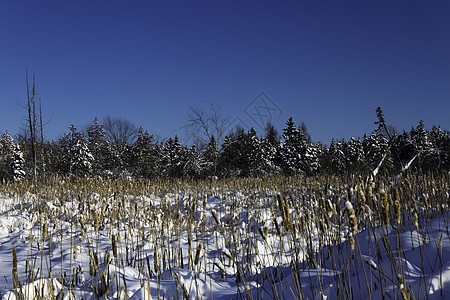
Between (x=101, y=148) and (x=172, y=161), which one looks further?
(x=101, y=148)

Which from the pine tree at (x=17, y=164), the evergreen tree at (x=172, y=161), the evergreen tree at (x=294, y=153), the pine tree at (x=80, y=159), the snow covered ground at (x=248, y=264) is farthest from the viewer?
the evergreen tree at (x=172, y=161)

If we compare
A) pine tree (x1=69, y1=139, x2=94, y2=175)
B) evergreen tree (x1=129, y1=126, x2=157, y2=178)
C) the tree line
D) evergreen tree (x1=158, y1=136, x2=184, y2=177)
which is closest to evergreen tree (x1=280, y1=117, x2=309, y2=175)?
the tree line

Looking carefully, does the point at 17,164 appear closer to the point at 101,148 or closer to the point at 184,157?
the point at 101,148

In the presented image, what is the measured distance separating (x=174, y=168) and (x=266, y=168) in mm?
10216

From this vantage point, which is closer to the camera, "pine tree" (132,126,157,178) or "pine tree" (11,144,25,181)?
"pine tree" (11,144,25,181)

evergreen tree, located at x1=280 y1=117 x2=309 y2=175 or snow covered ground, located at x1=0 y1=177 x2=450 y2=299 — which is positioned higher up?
evergreen tree, located at x1=280 y1=117 x2=309 y2=175

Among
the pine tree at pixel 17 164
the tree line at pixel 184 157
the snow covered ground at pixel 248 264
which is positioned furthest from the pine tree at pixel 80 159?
the snow covered ground at pixel 248 264

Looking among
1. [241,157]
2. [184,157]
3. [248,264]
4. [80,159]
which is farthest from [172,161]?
[248,264]

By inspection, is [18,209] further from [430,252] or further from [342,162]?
[342,162]

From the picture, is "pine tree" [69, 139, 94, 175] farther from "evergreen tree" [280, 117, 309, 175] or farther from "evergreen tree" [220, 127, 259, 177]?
"evergreen tree" [280, 117, 309, 175]

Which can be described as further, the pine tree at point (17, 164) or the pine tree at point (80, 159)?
the pine tree at point (17, 164)

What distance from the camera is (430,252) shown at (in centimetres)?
229

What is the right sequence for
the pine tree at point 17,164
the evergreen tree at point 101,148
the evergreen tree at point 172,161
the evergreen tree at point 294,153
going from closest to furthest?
1. the pine tree at point 17,164
2. the evergreen tree at point 294,153
3. the evergreen tree at point 172,161
4. the evergreen tree at point 101,148

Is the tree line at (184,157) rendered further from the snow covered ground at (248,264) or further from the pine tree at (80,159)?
the snow covered ground at (248,264)
